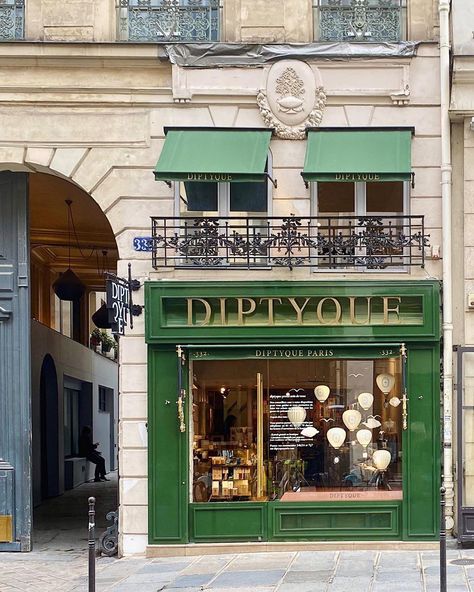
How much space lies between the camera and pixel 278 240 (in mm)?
13125

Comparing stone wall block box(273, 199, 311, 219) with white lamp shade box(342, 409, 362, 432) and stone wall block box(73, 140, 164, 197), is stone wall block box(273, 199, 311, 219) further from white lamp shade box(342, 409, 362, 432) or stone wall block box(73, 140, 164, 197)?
white lamp shade box(342, 409, 362, 432)

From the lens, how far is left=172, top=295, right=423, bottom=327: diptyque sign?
512 inches

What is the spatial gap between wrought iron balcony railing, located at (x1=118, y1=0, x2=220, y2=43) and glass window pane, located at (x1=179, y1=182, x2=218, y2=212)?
209 centimetres

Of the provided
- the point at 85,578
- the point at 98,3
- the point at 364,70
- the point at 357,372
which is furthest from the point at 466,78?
the point at 85,578

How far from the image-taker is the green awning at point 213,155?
1262 cm

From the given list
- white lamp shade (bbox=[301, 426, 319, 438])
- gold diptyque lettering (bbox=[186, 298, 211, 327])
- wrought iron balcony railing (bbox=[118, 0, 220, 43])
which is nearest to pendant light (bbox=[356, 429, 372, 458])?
white lamp shade (bbox=[301, 426, 319, 438])

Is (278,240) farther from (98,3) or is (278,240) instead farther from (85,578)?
(85,578)

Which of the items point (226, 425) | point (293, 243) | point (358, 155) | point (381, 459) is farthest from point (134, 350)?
point (358, 155)

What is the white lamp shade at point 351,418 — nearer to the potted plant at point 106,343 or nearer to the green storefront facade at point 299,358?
the green storefront facade at point 299,358

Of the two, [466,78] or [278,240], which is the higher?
[466,78]

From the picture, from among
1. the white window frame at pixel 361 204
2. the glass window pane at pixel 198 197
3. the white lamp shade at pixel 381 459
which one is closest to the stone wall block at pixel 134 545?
the white lamp shade at pixel 381 459

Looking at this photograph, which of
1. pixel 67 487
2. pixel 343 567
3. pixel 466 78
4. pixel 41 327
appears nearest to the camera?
pixel 343 567

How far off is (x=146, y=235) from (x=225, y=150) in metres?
1.61

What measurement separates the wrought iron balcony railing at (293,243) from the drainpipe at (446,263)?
0.35 m
